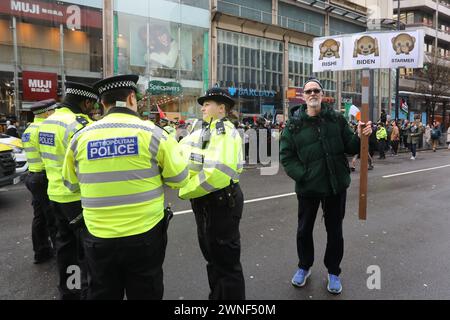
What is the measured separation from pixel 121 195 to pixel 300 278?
7.19ft

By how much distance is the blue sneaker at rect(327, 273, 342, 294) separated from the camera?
344 cm

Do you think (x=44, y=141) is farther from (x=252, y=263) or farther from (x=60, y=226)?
(x=252, y=263)

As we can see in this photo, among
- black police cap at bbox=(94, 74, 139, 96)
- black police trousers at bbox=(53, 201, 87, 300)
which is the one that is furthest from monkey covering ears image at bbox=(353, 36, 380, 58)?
black police cap at bbox=(94, 74, 139, 96)

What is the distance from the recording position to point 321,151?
Answer: 3.43 meters

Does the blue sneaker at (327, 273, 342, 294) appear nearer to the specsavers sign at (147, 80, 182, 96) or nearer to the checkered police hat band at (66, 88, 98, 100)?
the checkered police hat band at (66, 88, 98, 100)

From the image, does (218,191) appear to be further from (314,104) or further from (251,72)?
(251,72)

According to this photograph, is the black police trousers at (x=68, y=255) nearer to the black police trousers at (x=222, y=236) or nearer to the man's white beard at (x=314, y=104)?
the black police trousers at (x=222, y=236)

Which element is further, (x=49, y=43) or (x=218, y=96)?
(x=49, y=43)

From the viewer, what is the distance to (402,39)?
13117 mm

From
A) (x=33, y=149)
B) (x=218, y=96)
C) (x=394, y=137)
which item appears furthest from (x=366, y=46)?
(x=33, y=149)

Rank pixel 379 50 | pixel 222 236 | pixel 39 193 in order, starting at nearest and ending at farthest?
pixel 222 236 < pixel 39 193 < pixel 379 50

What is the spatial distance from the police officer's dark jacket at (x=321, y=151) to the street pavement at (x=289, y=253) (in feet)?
3.34

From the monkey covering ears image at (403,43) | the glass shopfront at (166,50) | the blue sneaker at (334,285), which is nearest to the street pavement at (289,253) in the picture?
the blue sneaker at (334,285)
